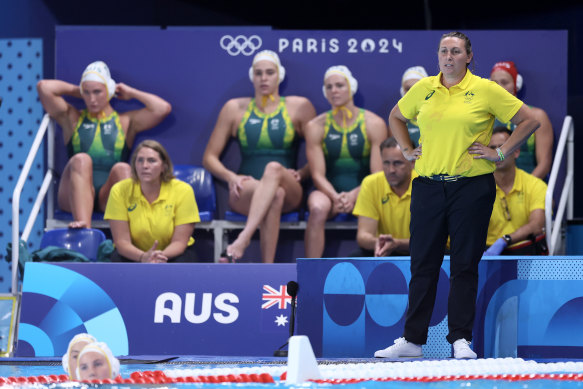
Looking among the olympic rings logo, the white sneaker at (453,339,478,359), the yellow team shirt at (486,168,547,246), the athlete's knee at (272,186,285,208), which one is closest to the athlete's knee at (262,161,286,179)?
the athlete's knee at (272,186,285,208)

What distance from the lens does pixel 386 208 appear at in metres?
5.75

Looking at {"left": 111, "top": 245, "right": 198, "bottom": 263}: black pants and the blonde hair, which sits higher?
the blonde hair

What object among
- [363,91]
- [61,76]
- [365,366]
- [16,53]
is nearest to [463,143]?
[365,366]

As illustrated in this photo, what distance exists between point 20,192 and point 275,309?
2.37 metres

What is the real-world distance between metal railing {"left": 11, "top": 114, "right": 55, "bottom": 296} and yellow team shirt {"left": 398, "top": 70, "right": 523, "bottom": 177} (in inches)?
119

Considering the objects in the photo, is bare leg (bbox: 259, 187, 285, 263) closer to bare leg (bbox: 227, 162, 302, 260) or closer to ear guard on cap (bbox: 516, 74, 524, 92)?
bare leg (bbox: 227, 162, 302, 260)

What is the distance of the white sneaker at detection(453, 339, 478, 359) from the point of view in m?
3.71

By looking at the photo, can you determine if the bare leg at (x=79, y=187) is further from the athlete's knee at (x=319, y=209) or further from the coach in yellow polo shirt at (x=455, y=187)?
the coach in yellow polo shirt at (x=455, y=187)

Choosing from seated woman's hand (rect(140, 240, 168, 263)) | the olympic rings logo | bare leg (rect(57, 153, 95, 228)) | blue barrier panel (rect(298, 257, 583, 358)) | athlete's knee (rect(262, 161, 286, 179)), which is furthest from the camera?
the olympic rings logo

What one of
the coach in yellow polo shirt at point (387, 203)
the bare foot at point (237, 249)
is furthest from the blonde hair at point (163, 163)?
the coach in yellow polo shirt at point (387, 203)

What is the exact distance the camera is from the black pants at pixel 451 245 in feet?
12.6

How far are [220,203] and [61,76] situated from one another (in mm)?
1717

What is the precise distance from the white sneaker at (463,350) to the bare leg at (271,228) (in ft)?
8.75

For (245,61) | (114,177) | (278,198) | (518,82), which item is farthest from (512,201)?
(114,177)
